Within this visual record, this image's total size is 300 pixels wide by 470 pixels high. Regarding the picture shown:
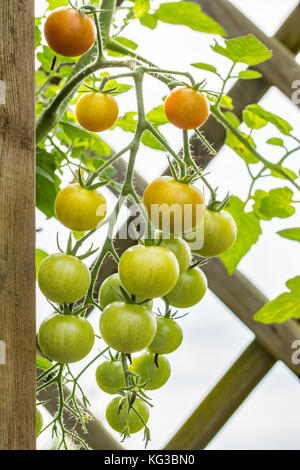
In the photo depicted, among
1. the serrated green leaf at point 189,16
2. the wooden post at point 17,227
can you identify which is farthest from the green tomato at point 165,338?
the serrated green leaf at point 189,16

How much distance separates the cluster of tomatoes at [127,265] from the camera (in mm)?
309

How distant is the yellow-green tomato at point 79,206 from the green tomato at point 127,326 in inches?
2.3

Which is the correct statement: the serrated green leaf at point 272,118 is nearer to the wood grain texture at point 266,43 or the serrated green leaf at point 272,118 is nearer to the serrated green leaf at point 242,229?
the serrated green leaf at point 242,229

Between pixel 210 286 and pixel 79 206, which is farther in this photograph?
pixel 210 286

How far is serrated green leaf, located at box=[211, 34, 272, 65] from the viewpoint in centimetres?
41

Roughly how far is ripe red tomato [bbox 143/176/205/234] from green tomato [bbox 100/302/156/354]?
0.05m

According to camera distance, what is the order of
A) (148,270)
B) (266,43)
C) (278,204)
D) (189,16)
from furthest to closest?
(266,43)
(278,204)
(189,16)
(148,270)

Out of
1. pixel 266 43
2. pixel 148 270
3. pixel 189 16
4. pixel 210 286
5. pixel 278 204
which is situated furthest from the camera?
pixel 210 286

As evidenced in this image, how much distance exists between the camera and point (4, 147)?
0.31m

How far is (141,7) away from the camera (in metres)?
0.47

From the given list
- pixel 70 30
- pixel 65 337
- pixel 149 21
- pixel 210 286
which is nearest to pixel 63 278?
pixel 65 337

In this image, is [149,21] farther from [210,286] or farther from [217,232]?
[210,286]

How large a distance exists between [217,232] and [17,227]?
14 centimetres

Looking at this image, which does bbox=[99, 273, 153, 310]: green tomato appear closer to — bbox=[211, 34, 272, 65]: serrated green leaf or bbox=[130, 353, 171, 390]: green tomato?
bbox=[130, 353, 171, 390]: green tomato
